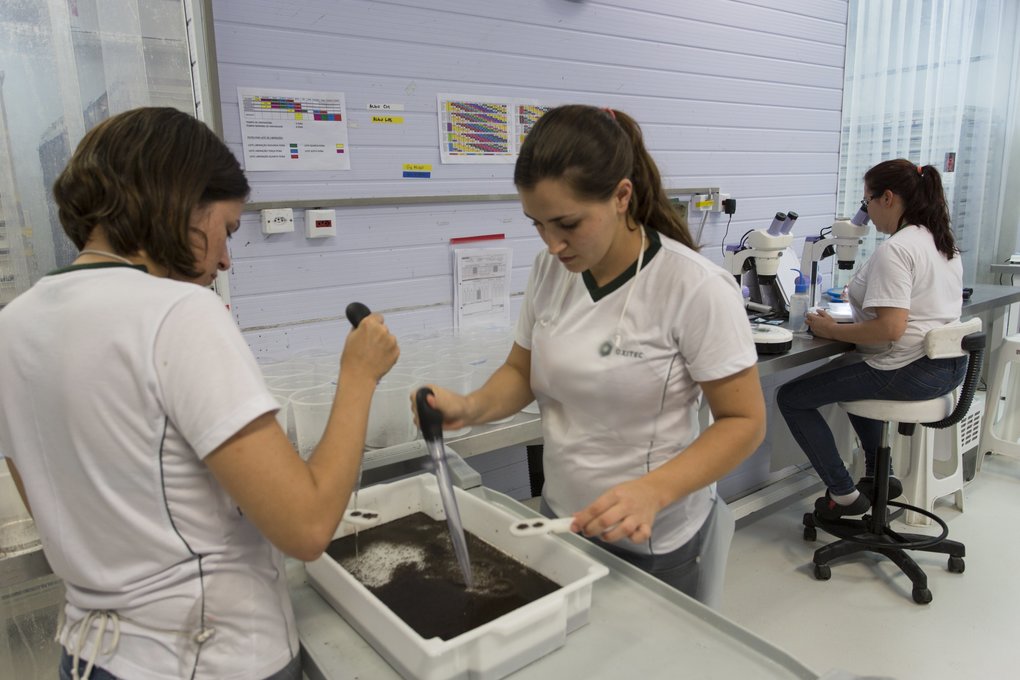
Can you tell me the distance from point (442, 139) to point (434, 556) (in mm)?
1717

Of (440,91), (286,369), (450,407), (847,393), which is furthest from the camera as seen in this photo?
(847,393)

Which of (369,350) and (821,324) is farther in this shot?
(821,324)

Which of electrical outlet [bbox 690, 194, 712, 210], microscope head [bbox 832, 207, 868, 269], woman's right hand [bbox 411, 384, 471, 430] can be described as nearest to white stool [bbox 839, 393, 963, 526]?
microscope head [bbox 832, 207, 868, 269]

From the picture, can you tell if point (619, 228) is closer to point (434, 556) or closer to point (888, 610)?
point (434, 556)

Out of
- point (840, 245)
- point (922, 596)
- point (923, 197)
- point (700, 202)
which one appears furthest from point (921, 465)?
point (700, 202)

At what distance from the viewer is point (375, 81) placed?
2348 mm

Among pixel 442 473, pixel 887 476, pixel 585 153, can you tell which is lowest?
pixel 887 476

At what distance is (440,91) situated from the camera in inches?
98.0

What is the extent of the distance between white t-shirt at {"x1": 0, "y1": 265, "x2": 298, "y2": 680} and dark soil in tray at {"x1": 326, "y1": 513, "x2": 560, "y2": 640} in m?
0.21

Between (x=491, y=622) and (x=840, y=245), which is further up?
(x=840, y=245)

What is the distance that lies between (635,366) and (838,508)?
2272 millimetres

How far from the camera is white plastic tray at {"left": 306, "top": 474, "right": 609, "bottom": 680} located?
923 mm

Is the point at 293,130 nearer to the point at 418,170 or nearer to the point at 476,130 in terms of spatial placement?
the point at 418,170

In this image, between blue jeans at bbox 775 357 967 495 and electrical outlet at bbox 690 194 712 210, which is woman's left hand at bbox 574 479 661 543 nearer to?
blue jeans at bbox 775 357 967 495
